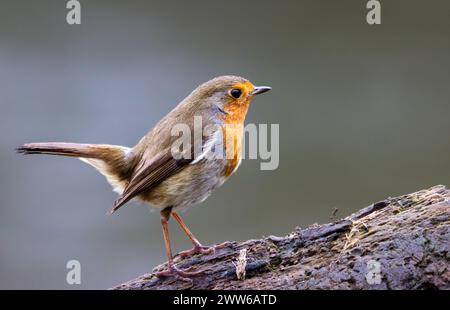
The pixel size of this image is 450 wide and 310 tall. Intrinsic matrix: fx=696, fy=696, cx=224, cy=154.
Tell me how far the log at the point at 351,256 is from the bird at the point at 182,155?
17cm

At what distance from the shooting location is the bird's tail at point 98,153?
12.3 feet

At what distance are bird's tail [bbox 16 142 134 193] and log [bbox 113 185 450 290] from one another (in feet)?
2.10

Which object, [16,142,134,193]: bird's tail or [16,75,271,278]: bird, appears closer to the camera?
[16,75,271,278]: bird

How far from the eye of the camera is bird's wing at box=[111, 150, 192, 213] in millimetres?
3555

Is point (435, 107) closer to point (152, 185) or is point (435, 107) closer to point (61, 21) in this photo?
point (61, 21)

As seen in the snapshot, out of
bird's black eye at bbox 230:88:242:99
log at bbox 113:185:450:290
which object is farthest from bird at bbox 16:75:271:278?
log at bbox 113:185:450:290

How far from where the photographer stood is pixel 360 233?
3.10 m

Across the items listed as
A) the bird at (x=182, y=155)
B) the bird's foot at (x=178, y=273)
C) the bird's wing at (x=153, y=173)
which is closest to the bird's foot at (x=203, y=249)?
the bird at (x=182, y=155)

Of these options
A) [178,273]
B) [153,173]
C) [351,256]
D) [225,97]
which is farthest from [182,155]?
[351,256]

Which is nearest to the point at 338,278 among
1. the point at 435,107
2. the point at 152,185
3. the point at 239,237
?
the point at 152,185

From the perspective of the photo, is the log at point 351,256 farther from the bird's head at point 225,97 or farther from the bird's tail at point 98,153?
the bird's head at point 225,97

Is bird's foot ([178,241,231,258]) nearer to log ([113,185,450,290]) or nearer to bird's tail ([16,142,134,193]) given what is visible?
log ([113,185,450,290])

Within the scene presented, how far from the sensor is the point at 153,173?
356cm
